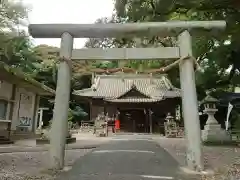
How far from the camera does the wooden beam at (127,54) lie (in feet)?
23.0

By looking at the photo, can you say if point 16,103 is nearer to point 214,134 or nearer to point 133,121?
point 214,134

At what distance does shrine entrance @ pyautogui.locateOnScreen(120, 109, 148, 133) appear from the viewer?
29.4m

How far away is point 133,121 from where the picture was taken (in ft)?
97.7

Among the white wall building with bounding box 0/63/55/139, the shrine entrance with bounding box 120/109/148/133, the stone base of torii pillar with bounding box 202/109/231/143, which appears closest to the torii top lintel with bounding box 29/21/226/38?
the white wall building with bounding box 0/63/55/139

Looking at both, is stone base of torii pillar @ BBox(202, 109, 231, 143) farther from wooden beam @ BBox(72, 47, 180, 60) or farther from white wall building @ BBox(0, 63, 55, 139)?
white wall building @ BBox(0, 63, 55, 139)

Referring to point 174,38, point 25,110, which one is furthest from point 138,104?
point 25,110

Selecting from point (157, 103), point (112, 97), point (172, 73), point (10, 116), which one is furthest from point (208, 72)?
point (10, 116)

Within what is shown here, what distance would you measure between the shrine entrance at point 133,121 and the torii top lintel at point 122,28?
74.6ft

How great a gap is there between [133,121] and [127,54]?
2318 cm

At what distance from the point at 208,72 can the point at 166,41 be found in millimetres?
4645

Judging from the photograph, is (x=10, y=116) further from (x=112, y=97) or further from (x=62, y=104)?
(x=112, y=97)

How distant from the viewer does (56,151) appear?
21.4 feet

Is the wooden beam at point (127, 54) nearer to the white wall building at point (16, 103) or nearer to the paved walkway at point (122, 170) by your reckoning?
the paved walkway at point (122, 170)

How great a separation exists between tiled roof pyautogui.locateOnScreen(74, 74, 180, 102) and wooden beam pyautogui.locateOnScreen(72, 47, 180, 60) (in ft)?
70.3
